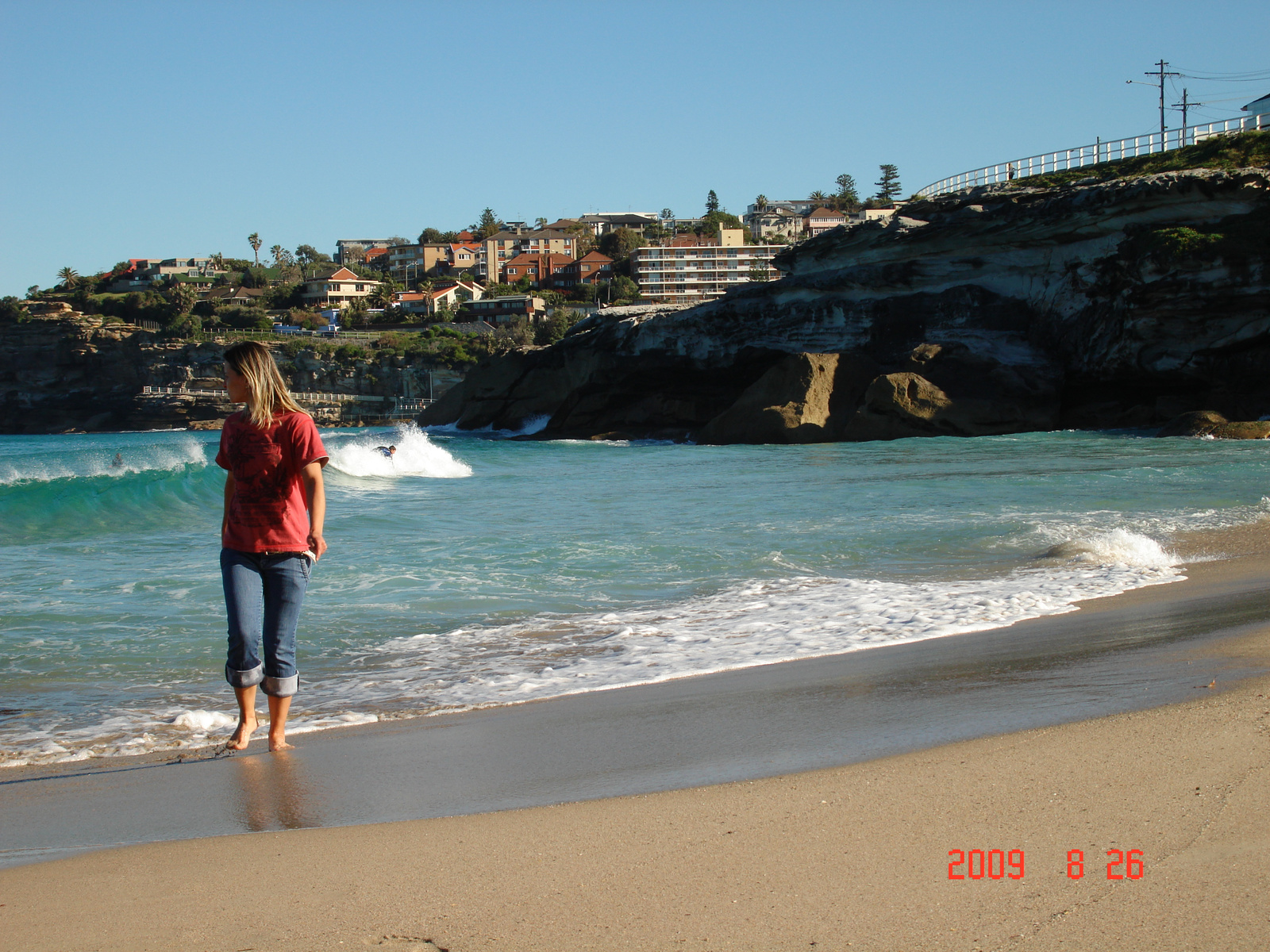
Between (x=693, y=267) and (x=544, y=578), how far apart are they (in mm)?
99659

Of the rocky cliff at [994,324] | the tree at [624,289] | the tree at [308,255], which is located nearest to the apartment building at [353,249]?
the tree at [308,255]

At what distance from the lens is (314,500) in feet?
12.5

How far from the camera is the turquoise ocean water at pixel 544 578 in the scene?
5.12 m

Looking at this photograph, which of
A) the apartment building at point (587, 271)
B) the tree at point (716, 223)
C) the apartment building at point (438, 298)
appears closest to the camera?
the apartment building at point (438, 298)

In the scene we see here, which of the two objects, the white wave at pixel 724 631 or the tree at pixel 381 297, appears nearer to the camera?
the white wave at pixel 724 631

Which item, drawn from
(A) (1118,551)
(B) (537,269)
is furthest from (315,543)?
(B) (537,269)

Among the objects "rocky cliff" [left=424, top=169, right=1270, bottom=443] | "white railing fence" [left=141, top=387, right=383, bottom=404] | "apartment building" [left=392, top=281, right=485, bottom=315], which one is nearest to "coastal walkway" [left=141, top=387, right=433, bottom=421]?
"white railing fence" [left=141, top=387, right=383, bottom=404]

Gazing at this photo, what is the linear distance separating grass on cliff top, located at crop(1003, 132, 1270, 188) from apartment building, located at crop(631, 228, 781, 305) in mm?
66194

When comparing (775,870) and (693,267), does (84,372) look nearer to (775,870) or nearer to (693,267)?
(693,267)

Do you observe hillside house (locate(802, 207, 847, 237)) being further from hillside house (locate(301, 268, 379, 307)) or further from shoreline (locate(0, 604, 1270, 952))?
shoreline (locate(0, 604, 1270, 952))

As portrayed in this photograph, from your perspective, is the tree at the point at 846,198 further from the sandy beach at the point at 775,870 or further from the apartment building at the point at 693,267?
the sandy beach at the point at 775,870

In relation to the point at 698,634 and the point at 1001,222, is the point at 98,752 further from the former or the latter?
the point at 1001,222

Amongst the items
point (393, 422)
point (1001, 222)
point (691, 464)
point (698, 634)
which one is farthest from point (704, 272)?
point (698, 634)

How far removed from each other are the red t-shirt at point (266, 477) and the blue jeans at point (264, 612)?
0.06m
